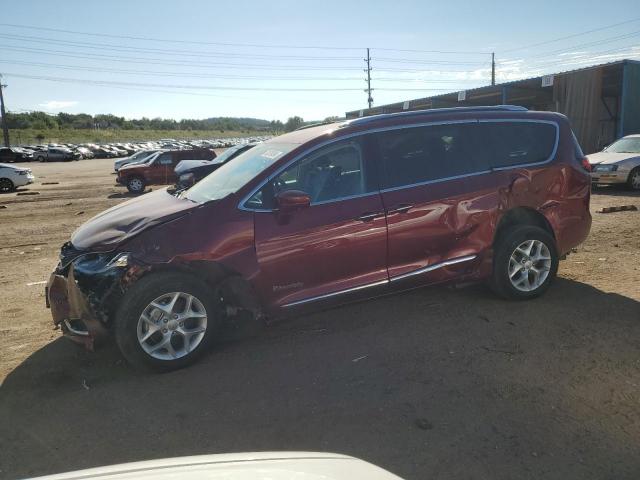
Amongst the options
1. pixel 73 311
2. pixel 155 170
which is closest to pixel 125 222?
pixel 73 311

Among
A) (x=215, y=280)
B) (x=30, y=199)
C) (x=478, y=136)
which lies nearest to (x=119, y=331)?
(x=215, y=280)

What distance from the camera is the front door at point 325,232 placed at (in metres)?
3.96

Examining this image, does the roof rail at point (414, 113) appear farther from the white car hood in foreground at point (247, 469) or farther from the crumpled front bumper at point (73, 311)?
the white car hood in foreground at point (247, 469)

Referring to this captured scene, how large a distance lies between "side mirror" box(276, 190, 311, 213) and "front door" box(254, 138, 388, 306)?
92 millimetres

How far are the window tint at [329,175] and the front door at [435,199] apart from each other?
230 millimetres

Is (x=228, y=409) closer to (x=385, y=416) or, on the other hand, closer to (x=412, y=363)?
(x=385, y=416)

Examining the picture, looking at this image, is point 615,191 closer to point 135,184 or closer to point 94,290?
point 94,290

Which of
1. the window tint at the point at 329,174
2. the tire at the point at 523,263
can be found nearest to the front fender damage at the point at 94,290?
the window tint at the point at 329,174

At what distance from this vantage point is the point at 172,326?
3779 mm

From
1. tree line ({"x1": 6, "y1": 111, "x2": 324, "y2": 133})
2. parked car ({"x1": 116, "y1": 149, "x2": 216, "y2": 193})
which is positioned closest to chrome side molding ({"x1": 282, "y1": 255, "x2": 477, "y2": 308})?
parked car ({"x1": 116, "y1": 149, "x2": 216, "y2": 193})

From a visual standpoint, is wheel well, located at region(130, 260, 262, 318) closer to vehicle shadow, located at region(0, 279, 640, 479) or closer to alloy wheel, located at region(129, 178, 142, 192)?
vehicle shadow, located at region(0, 279, 640, 479)

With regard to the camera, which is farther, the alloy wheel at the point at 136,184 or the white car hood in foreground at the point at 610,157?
the alloy wheel at the point at 136,184

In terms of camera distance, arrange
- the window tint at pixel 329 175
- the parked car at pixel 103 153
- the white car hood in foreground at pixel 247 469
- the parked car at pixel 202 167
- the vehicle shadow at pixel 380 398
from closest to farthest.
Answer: the white car hood in foreground at pixel 247 469
the vehicle shadow at pixel 380 398
the window tint at pixel 329 175
the parked car at pixel 202 167
the parked car at pixel 103 153

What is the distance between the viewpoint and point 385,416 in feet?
10.1
